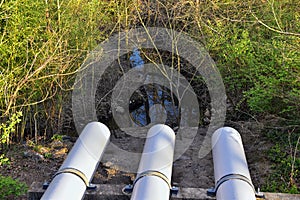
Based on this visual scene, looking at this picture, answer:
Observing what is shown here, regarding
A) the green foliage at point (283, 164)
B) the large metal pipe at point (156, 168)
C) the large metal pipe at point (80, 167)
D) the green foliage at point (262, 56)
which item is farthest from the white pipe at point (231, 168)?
the green foliage at point (262, 56)

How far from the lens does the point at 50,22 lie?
441cm

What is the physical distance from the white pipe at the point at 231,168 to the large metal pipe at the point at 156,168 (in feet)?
1.27

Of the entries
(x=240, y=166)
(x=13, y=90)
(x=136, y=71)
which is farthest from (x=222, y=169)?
(x=136, y=71)

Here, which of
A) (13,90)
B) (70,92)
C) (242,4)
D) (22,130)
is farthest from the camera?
(242,4)

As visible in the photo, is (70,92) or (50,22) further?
(70,92)

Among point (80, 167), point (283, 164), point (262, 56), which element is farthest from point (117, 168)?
point (262, 56)

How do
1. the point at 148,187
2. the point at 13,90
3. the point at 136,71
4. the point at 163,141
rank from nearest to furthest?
the point at 148,187 → the point at 163,141 → the point at 13,90 → the point at 136,71

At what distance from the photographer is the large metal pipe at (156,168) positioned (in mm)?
2643

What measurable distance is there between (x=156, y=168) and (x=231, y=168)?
57 centimetres

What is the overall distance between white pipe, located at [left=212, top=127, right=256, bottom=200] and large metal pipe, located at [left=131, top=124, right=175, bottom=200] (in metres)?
0.39

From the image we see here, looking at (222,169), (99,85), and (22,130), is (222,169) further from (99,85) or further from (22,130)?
(99,85)

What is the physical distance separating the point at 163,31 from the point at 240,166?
10.6ft

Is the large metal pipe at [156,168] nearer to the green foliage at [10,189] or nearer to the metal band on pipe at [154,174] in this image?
the metal band on pipe at [154,174]

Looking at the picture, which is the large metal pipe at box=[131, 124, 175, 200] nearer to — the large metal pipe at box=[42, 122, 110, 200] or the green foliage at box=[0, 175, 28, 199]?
the large metal pipe at box=[42, 122, 110, 200]
